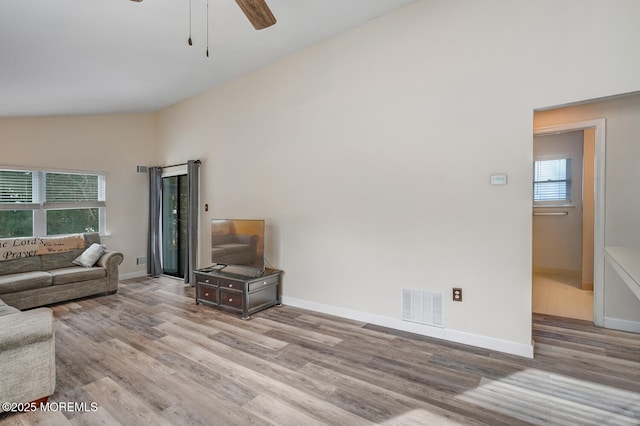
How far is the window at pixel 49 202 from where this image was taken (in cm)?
455

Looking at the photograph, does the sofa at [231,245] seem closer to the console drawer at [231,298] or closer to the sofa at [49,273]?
the console drawer at [231,298]

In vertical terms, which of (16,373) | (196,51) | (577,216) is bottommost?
(16,373)

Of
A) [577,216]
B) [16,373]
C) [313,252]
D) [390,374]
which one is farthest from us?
[577,216]

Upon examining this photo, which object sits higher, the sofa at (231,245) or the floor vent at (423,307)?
the sofa at (231,245)

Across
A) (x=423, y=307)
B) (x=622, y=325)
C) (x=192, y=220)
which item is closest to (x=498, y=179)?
(x=423, y=307)

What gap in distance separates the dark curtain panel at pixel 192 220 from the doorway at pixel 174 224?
1.91 feet

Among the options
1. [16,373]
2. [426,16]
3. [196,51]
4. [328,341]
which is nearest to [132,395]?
[16,373]

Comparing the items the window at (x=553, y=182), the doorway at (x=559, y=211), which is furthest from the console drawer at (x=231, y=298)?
the window at (x=553, y=182)

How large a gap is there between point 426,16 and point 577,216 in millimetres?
4552

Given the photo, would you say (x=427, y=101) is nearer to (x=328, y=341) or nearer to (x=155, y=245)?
(x=328, y=341)

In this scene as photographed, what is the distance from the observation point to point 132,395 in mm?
2168

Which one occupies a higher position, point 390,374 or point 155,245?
point 155,245

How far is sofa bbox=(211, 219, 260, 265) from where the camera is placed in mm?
3986

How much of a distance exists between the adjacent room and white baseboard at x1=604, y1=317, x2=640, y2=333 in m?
0.01
